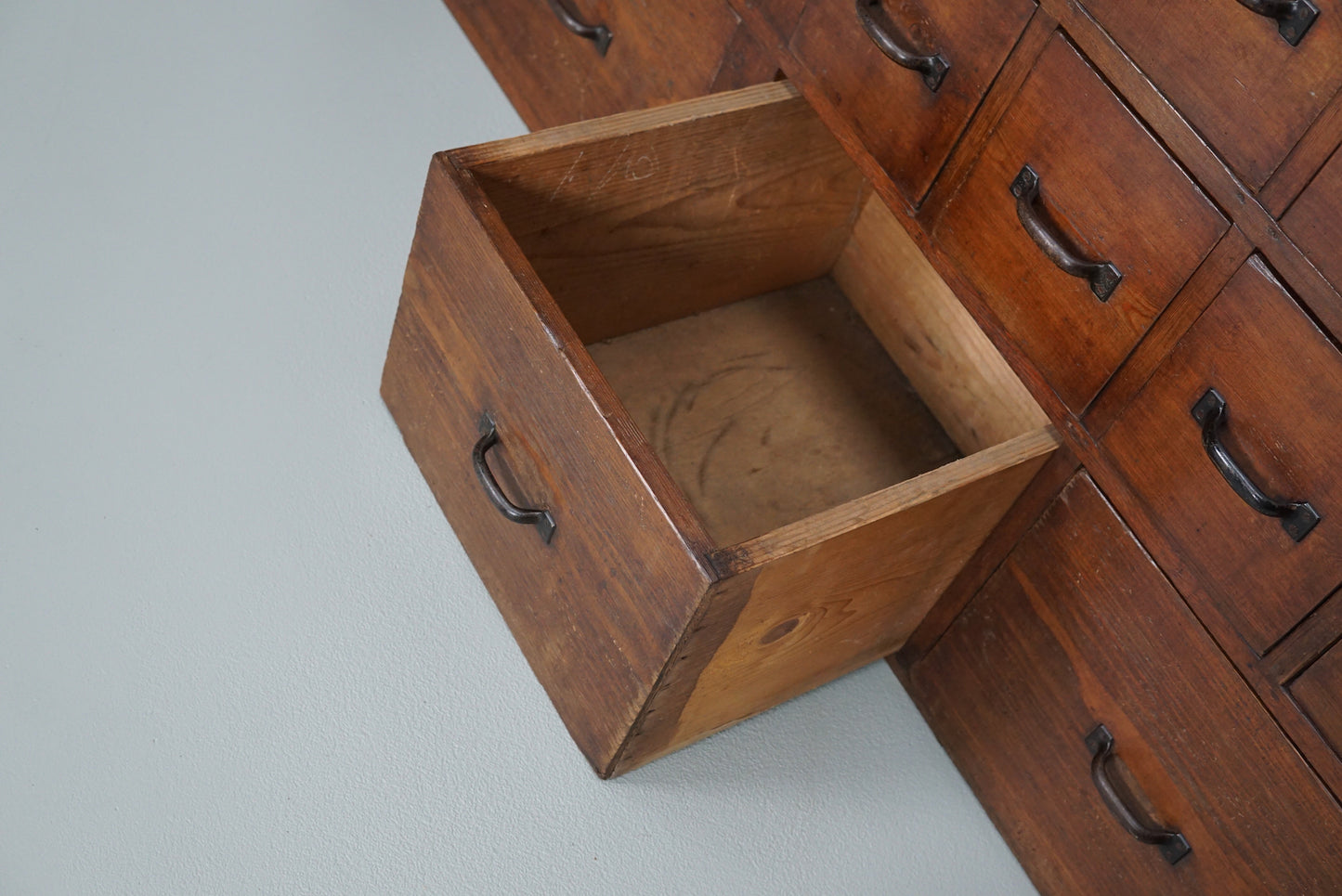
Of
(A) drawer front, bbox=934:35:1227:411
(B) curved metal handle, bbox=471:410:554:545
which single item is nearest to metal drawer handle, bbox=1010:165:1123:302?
(A) drawer front, bbox=934:35:1227:411

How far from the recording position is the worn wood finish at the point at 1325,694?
86cm

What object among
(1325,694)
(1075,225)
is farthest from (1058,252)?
(1325,694)

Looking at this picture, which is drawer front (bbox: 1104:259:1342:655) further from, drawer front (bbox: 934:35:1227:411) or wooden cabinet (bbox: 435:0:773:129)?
wooden cabinet (bbox: 435:0:773:129)

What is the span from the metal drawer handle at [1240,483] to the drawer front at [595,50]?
1.72ft

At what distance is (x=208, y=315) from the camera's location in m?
1.27

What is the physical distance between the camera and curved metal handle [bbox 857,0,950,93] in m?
0.99

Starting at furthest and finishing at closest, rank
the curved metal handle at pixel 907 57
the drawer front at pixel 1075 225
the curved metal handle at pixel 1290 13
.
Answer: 1. the curved metal handle at pixel 907 57
2. the drawer front at pixel 1075 225
3. the curved metal handle at pixel 1290 13

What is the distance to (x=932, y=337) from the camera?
1.28 metres

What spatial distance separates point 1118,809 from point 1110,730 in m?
0.06

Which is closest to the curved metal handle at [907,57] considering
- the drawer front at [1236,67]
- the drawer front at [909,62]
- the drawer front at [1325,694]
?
the drawer front at [909,62]

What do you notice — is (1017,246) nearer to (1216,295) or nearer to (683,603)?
(1216,295)

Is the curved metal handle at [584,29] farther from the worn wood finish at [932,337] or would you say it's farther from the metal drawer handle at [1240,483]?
the metal drawer handle at [1240,483]

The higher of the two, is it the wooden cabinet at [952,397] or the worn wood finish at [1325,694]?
the wooden cabinet at [952,397]

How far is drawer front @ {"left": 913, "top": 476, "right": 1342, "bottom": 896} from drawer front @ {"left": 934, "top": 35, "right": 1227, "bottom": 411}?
123mm
